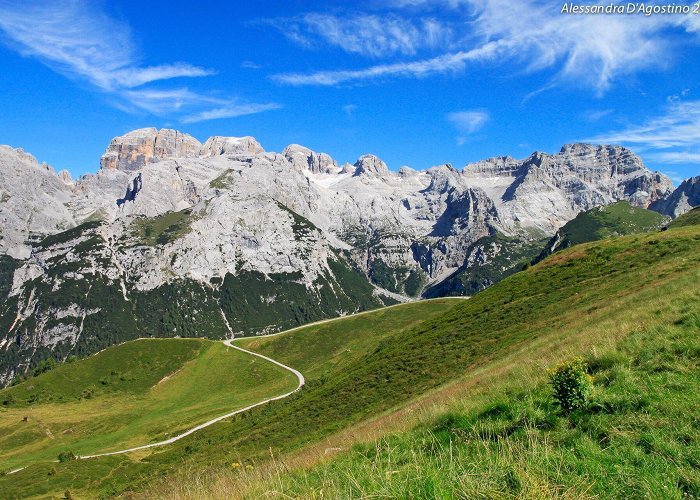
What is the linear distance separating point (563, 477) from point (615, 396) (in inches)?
222

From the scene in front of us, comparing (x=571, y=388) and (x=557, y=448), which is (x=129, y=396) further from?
(x=557, y=448)

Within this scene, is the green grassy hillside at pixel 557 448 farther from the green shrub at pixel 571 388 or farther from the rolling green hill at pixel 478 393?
the green shrub at pixel 571 388

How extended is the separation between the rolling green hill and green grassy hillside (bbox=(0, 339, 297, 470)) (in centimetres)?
2385

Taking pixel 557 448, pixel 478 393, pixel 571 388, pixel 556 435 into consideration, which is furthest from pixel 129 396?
pixel 557 448

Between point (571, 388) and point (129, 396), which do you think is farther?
point (129, 396)

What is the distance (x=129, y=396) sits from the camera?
377 ft

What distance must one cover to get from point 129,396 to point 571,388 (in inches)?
4990

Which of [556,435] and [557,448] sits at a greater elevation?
[557,448]

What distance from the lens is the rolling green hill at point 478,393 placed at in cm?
853

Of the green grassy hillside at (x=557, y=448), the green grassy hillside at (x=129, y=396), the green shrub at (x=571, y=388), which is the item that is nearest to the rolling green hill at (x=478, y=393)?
the green grassy hillside at (x=557, y=448)

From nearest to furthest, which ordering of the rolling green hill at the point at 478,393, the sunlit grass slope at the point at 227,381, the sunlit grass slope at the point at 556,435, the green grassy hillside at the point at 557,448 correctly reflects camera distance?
the green grassy hillside at the point at 557,448 < the sunlit grass slope at the point at 556,435 < the rolling green hill at the point at 478,393 < the sunlit grass slope at the point at 227,381

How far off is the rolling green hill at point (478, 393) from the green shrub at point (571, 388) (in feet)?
1.89

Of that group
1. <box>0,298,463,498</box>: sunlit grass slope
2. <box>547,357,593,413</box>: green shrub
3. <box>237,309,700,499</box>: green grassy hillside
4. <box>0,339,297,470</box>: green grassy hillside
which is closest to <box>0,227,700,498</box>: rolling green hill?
<box>237,309,700,499</box>: green grassy hillside

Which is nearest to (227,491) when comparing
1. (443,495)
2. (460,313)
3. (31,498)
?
(443,495)
